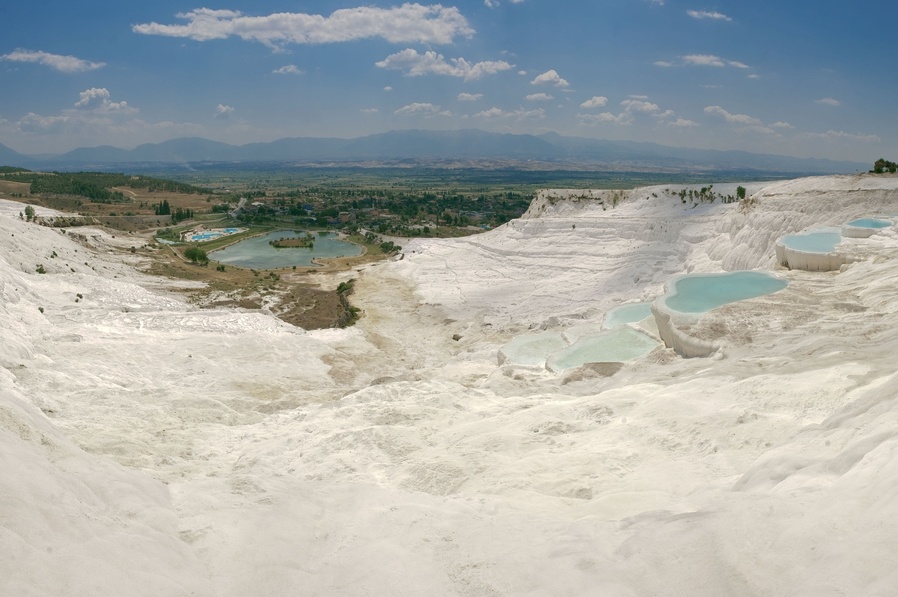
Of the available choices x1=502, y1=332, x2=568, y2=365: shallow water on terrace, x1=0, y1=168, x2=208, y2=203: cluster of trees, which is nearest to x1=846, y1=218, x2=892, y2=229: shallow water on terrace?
x1=502, y1=332, x2=568, y2=365: shallow water on terrace

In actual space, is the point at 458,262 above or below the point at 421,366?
above

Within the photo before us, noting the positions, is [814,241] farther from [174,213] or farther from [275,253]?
[174,213]

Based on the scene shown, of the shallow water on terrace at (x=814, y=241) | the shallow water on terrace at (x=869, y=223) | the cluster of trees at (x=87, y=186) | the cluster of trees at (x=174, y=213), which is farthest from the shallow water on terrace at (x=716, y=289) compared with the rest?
the cluster of trees at (x=87, y=186)

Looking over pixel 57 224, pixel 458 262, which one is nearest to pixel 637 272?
pixel 458 262

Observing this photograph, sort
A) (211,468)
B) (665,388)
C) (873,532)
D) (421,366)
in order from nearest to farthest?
(873,532) → (211,468) → (665,388) → (421,366)

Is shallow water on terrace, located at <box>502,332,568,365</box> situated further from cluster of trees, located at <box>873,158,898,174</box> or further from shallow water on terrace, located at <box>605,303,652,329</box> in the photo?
cluster of trees, located at <box>873,158,898,174</box>

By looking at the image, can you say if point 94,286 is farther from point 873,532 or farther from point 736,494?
point 873,532
